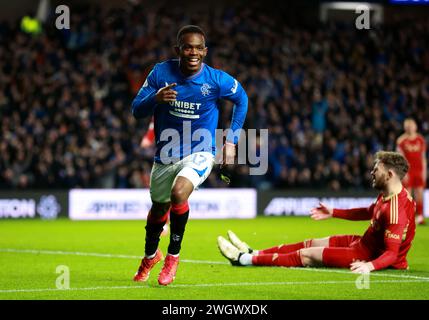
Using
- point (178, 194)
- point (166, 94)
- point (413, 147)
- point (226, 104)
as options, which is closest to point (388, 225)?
point (178, 194)

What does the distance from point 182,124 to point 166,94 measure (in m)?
0.59

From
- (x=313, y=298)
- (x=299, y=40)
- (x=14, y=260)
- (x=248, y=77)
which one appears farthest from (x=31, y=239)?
(x=299, y=40)

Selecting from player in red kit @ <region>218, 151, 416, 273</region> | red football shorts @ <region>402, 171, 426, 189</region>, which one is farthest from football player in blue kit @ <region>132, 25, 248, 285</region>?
red football shorts @ <region>402, 171, 426, 189</region>

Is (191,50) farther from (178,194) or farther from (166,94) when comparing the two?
(178,194)

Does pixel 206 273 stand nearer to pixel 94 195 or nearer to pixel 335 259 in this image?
pixel 335 259

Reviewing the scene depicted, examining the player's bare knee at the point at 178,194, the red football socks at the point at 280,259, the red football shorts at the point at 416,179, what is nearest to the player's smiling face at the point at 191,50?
the player's bare knee at the point at 178,194

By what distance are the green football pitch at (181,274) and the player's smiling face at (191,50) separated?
7.13ft

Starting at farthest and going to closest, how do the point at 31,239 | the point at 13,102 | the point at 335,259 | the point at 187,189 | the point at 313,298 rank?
the point at 13,102 < the point at 31,239 < the point at 335,259 < the point at 187,189 < the point at 313,298

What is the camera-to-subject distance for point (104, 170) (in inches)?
867

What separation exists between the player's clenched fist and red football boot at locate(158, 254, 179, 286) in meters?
1.54

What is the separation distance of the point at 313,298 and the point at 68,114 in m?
15.8

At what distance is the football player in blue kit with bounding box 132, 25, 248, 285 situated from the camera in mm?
8680

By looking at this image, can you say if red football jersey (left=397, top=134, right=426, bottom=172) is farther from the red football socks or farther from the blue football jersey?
the blue football jersey

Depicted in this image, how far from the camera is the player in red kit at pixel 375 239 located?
898 cm
